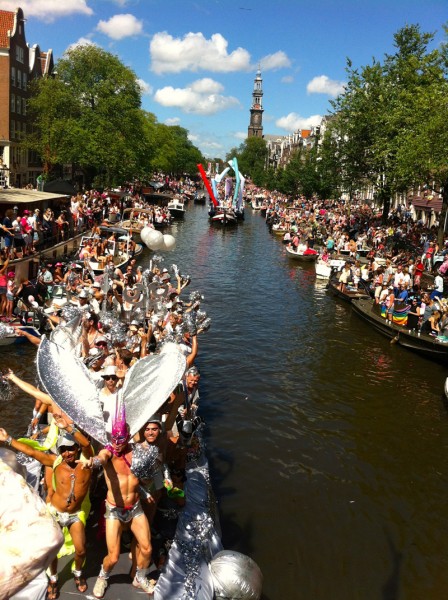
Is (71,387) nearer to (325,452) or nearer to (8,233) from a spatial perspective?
(325,452)

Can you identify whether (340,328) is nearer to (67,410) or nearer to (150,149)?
(67,410)

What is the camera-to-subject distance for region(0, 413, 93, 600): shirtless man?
4.93 metres

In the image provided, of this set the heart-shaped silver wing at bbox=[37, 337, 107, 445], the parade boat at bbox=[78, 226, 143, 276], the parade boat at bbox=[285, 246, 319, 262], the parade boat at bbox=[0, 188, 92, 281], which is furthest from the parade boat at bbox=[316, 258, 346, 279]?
the heart-shaped silver wing at bbox=[37, 337, 107, 445]

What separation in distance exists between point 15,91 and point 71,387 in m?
52.7

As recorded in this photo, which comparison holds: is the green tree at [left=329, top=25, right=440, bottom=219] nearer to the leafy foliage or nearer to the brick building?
the leafy foliage

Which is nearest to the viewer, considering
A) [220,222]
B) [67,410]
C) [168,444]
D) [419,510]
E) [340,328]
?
[67,410]

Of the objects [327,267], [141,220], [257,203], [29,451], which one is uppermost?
[257,203]

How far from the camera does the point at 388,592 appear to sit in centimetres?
736

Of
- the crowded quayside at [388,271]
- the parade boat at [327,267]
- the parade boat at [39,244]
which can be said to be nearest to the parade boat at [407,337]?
the crowded quayside at [388,271]

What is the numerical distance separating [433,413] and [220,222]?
44095mm

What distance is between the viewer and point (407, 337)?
17.4 m

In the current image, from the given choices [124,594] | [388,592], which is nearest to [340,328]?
[388,592]

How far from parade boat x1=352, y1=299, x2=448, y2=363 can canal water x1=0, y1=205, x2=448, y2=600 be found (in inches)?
13.4

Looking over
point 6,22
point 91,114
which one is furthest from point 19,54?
point 91,114
